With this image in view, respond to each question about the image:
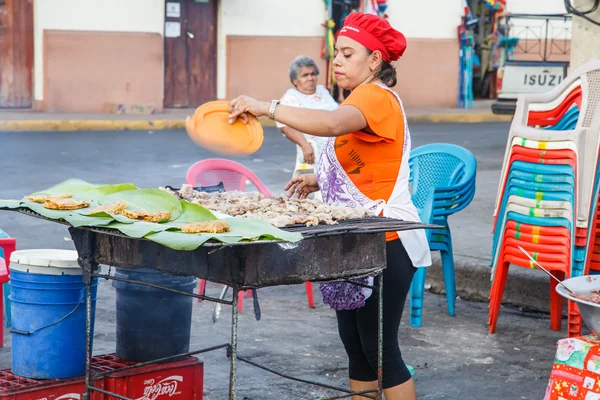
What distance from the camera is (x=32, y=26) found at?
62.1ft

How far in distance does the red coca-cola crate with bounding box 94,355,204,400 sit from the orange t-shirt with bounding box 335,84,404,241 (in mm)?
1235

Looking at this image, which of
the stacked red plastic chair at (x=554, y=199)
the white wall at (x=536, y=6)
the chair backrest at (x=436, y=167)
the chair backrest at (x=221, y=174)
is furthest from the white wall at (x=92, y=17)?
the stacked red plastic chair at (x=554, y=199)

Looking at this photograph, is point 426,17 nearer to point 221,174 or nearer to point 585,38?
point 585,38

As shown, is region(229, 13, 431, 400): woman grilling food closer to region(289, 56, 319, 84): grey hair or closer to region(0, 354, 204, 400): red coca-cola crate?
region(0, 354, 204, 400): red coca-cola crate

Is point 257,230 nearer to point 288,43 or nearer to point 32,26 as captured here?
point 32,26

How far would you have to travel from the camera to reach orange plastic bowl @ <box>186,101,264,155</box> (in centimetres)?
408

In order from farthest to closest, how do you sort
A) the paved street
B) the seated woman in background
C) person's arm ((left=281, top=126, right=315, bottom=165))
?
the seated woman in background
person's arm ((left=281, top=126, right=315, bottom=165))
the paved street

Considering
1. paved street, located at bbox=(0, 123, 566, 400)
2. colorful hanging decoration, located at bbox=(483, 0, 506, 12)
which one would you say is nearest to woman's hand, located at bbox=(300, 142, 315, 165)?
paved street, located at bbox=(0, 123, 566, 400)

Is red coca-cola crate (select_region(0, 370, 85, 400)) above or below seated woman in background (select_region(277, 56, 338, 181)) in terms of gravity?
below

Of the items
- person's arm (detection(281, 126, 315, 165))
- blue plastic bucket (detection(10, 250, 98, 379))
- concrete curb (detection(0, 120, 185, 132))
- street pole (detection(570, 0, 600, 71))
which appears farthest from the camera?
concrete curb (detection(0, 120, 185, 132))

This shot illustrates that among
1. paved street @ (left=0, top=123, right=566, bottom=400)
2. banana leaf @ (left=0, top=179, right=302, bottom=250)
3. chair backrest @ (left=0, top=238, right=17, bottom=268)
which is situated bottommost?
paved street @ (left=0, top=123, right=566, bottom=400)

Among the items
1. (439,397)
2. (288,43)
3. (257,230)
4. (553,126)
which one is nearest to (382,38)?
(257,230)

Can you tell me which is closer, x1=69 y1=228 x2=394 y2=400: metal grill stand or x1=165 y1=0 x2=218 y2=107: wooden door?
x1=69 y1=228 x2=394 y2=400: metal grill stand

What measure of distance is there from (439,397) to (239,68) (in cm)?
1661
